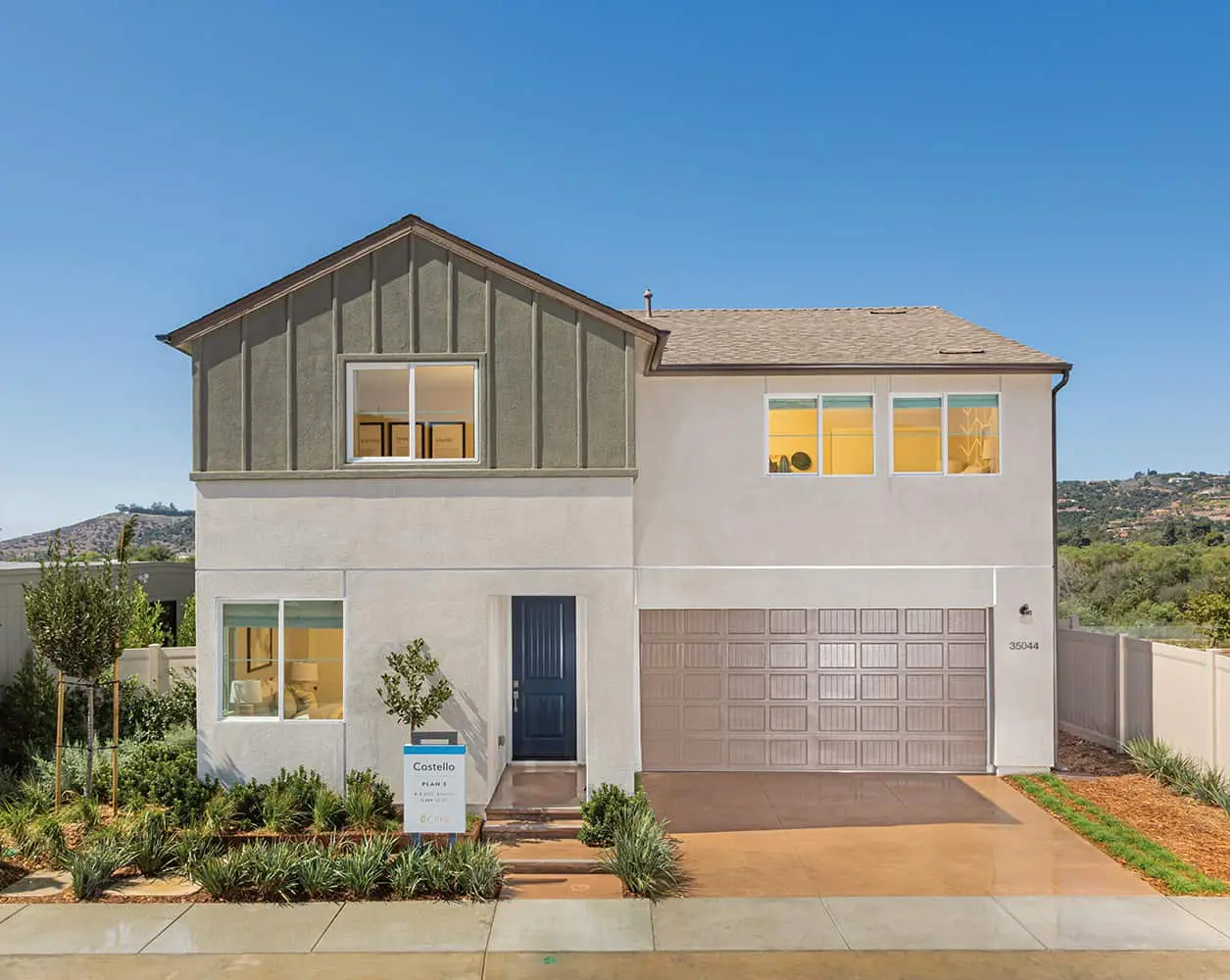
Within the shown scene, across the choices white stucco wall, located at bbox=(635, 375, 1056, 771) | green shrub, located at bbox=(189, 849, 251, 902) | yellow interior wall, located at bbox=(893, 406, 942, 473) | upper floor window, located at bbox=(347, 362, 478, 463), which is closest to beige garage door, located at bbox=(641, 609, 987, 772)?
white stucco wall, located at bbox=(635, 375, 1056, 771)

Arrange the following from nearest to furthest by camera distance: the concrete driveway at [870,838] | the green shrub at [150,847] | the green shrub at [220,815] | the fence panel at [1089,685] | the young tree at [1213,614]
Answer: the concrete driveway at [870,838]
the green shrub at [150,847]
the green shrub at [220,815]
the fence panel at [1089,685]
the young tree at [1213,614]

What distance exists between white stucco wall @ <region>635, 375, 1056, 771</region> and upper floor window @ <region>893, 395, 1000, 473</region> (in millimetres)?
120

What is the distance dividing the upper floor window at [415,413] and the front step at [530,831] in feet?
13.9

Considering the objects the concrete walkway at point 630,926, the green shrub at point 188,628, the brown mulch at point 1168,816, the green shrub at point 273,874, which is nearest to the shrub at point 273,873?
the green shrub at point 273,874

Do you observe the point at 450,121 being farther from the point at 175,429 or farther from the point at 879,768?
the point at 879,768

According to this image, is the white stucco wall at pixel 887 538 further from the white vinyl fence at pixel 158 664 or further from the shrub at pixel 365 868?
A: the white vinyl fence at pixel 158 664

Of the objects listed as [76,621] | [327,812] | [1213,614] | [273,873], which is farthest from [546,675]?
[1213,614]

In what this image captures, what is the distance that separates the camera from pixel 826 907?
8.16m

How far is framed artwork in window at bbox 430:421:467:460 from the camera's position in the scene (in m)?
10.9

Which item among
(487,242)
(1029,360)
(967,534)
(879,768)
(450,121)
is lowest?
(879,768)

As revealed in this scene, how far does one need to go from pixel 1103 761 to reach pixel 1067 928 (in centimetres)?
644

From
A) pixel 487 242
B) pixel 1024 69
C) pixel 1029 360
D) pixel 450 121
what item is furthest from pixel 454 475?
pixel 1024 69

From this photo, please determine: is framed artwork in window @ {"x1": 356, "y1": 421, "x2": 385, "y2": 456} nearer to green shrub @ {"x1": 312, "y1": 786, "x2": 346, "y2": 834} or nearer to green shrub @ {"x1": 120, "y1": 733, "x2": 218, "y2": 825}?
green shrub @ {"x1": 312, "y1": 786, "x2": 346, "y2": 834}

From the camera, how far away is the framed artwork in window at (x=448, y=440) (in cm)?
1086
